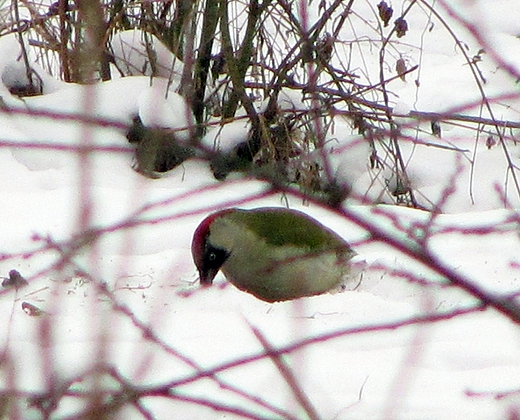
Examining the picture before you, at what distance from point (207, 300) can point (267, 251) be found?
0.97 meters

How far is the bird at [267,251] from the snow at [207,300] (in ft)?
0.44

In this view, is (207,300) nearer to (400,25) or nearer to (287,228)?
(287,228)

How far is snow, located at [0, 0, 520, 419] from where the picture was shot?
1.30m

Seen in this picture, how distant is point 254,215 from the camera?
17.2 ft

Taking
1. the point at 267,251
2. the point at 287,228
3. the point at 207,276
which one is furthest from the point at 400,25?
the point at 207,276

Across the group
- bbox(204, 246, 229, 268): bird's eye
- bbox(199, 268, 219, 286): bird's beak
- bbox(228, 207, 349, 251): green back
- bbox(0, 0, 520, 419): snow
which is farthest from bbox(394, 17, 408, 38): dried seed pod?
bbox(199, 268, 219, 286): bird's beak

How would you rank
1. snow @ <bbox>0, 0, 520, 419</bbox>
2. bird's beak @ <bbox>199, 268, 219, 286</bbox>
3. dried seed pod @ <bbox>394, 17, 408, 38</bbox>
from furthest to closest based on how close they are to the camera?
dried seed pod @ <bbox>394, 17, 408, 38</bbox>
bird's beak @ <bbox>199, 268, 219, 286</bbox>
snow @ <bbox>0, 0, 520, 419</bbox>

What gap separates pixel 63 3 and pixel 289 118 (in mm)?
1470

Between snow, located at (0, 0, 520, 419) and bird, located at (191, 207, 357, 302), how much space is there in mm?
135

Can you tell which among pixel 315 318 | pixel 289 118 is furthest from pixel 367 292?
pixel 289 118

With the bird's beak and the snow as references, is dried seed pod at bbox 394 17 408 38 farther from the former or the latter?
the bird's beak

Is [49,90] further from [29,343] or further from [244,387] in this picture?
[244,387]

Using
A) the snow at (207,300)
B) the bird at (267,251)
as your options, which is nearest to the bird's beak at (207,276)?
the bird at (267,251)

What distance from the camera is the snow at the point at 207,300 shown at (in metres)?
1.30
